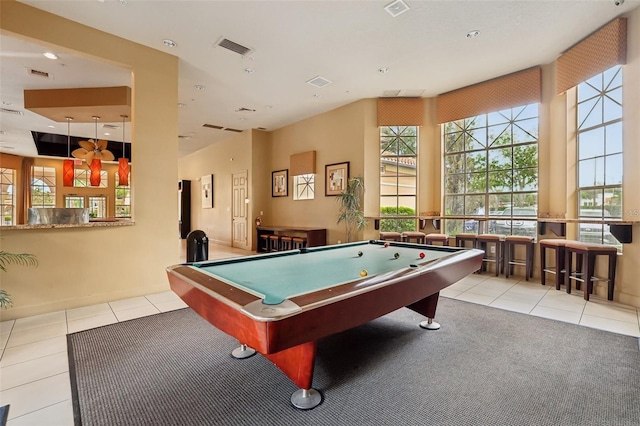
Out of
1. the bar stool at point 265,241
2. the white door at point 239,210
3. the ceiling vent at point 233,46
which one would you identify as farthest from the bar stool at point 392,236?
the white door at point 239,210

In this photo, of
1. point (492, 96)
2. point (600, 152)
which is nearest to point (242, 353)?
point (600, 152)

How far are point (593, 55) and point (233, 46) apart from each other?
16.1 feet

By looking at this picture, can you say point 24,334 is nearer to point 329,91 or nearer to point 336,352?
point 336,352

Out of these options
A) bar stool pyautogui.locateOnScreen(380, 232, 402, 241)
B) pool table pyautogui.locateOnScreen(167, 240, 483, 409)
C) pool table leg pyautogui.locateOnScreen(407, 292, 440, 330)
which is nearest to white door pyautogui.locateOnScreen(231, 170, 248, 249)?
bar stool pyautogui.locateOnScreen(380, 232, 402, 241)

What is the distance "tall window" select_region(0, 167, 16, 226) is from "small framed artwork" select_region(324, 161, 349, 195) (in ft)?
39.6

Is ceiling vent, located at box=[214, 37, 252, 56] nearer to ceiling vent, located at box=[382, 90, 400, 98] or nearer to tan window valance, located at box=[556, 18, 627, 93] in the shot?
ceiling vent, located at box=[382, 90, 400, 98]

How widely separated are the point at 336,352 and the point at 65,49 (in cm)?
456

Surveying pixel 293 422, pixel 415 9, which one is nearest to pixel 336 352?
pixel 293 422

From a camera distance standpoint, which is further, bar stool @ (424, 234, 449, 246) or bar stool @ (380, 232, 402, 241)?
bar stool @ (380, 232, 402, 241)

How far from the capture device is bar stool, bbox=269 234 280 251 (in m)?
7.54

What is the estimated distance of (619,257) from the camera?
12.4ft

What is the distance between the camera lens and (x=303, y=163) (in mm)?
7555

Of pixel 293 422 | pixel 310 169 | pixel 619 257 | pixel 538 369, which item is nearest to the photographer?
pixel 293 422

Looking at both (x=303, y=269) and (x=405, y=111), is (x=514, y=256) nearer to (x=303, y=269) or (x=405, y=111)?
(x=405, y=111)
